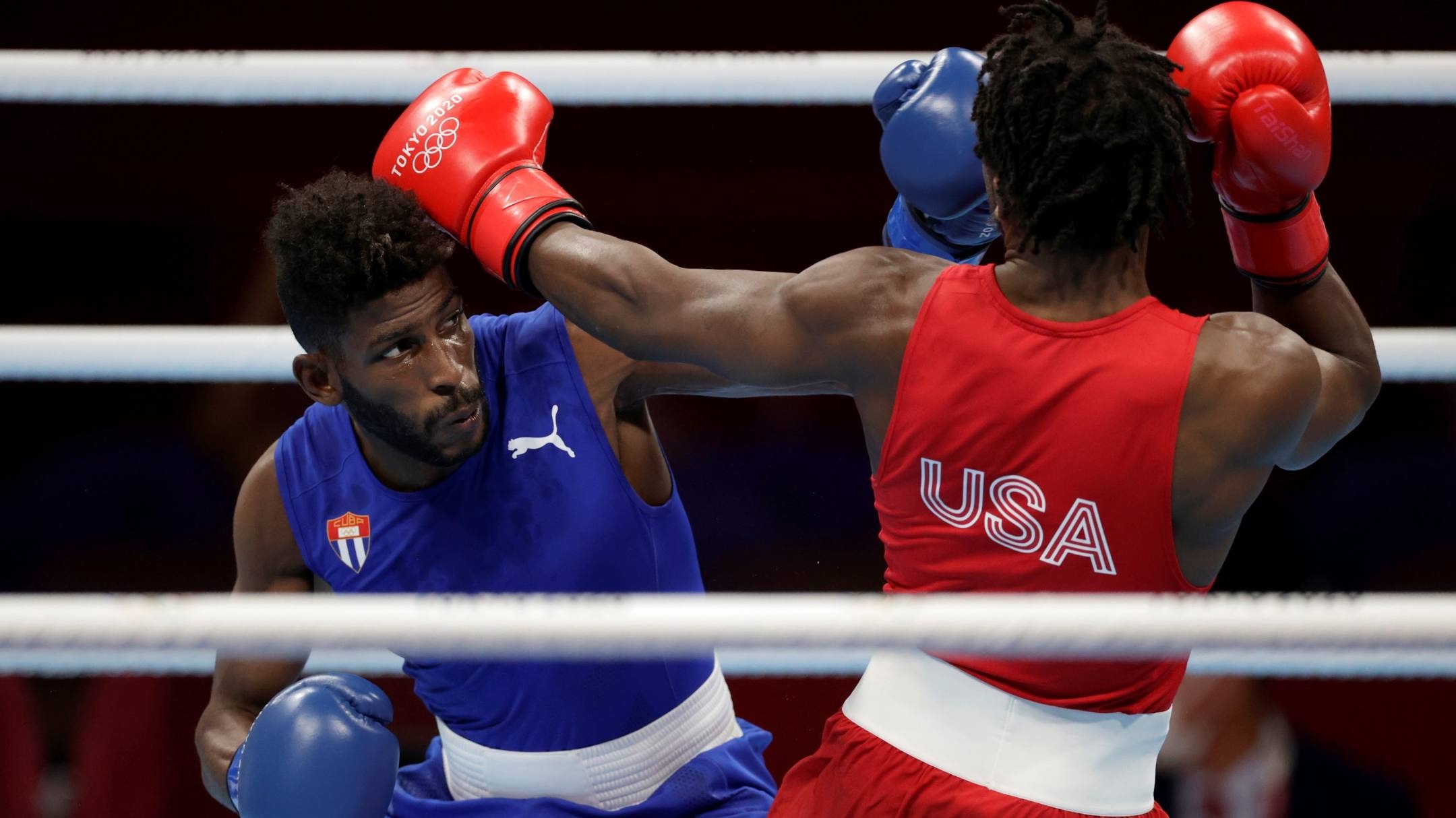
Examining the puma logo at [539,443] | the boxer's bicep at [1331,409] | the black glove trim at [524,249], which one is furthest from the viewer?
the puma logo at [539,443]

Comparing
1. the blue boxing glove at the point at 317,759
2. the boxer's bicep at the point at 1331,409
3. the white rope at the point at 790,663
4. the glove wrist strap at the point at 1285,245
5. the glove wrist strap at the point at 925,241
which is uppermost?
the glove wrist strap at the point at 1285,245


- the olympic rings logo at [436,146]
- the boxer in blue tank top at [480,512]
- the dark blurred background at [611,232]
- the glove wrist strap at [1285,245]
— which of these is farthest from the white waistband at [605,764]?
the dark blurred background at [611,232]

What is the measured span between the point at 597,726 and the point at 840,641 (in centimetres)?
87

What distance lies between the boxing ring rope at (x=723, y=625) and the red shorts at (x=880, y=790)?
0.38 meters

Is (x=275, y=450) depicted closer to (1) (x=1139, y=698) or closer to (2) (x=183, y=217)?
(1) (x=1139, y=698)

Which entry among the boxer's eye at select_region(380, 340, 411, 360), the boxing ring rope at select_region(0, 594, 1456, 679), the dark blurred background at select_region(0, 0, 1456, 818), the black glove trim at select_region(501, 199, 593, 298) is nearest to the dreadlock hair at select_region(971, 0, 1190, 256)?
the boxing ring rope at select_region(0, 594, 1456, 679)

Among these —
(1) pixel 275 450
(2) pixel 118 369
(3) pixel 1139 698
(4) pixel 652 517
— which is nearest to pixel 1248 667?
(3) pixel 1139 698

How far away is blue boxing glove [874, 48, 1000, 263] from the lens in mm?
1683

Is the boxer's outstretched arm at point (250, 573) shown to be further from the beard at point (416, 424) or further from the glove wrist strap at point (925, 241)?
the glove wrist strap at point (925, 241)

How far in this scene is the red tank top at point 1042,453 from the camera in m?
1.35

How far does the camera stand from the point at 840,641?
1107 millimetres

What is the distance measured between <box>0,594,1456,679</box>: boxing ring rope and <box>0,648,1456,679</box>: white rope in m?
0.93

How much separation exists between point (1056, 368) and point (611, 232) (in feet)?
7.48

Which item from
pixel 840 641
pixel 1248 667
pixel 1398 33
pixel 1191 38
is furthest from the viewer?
pixel 1398 33
